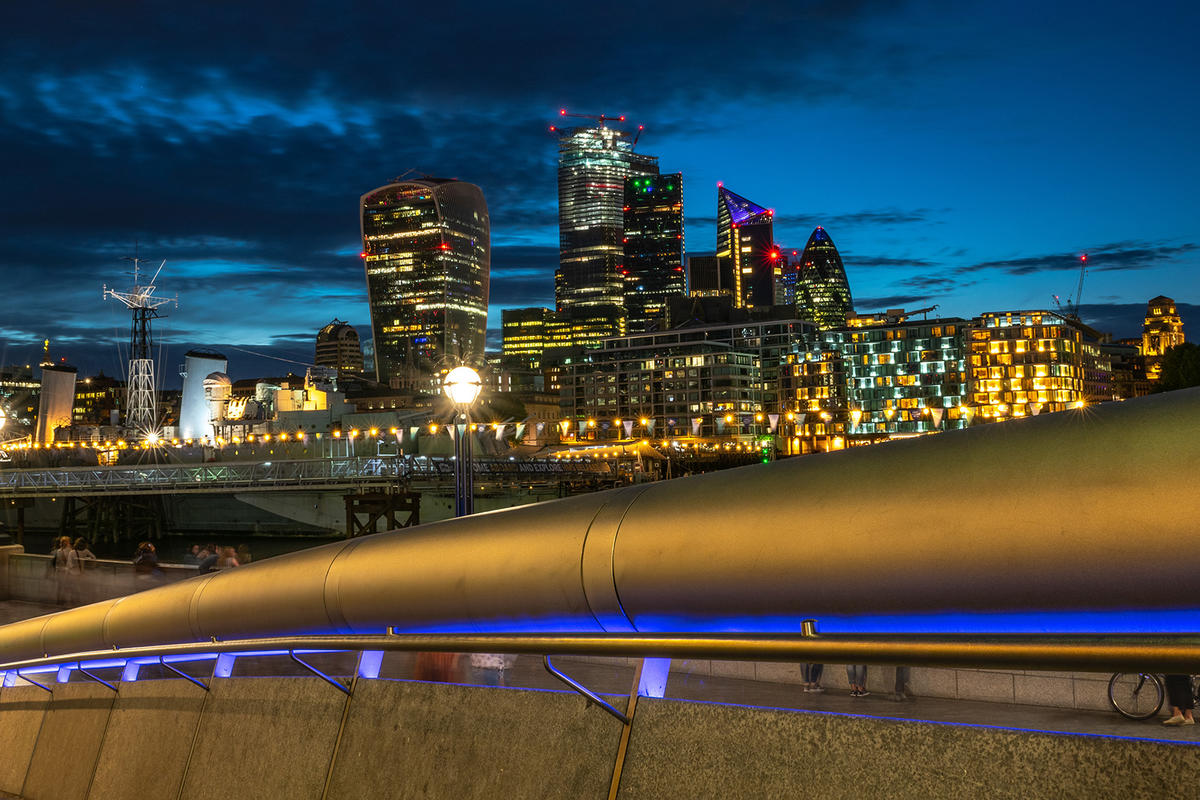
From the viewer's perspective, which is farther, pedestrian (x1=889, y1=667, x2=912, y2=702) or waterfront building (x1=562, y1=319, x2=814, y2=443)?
waterfront building (x1=562, y1=319, x2=814, y2=443)

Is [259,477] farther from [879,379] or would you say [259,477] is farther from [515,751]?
[879,379]

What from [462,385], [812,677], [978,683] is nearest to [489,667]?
[812,677]

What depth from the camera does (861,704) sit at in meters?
3.19

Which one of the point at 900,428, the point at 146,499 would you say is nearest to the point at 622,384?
the point at 900,428

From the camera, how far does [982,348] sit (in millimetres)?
151500

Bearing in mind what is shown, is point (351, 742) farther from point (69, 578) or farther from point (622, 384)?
point (622, 384)

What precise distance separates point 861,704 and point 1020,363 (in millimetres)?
159177

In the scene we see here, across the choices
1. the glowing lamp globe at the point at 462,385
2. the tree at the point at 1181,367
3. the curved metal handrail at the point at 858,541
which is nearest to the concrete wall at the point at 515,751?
the curved metal handrail at the point at 858,541

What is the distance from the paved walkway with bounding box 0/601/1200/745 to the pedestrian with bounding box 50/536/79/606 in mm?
26224

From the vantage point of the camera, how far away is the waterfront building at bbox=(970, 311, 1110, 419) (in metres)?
149

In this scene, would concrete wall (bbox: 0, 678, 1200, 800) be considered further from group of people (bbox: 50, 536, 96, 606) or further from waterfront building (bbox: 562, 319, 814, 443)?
waterfront building (bbox: 562, 319, 814, 443)

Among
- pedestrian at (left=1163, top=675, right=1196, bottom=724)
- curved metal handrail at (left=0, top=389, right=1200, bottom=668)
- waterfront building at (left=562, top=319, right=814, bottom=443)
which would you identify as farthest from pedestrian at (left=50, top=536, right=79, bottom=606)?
waterfront building at (left=562, top=319, right=814, bottom=443)

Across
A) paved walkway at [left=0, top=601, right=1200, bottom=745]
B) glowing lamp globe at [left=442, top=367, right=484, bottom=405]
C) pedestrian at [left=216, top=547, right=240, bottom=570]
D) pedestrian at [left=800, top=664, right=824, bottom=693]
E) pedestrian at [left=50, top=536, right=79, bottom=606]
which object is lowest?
pedestrian at [left=50, top=536, right=79, bottom=606]

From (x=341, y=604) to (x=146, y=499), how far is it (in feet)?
286
